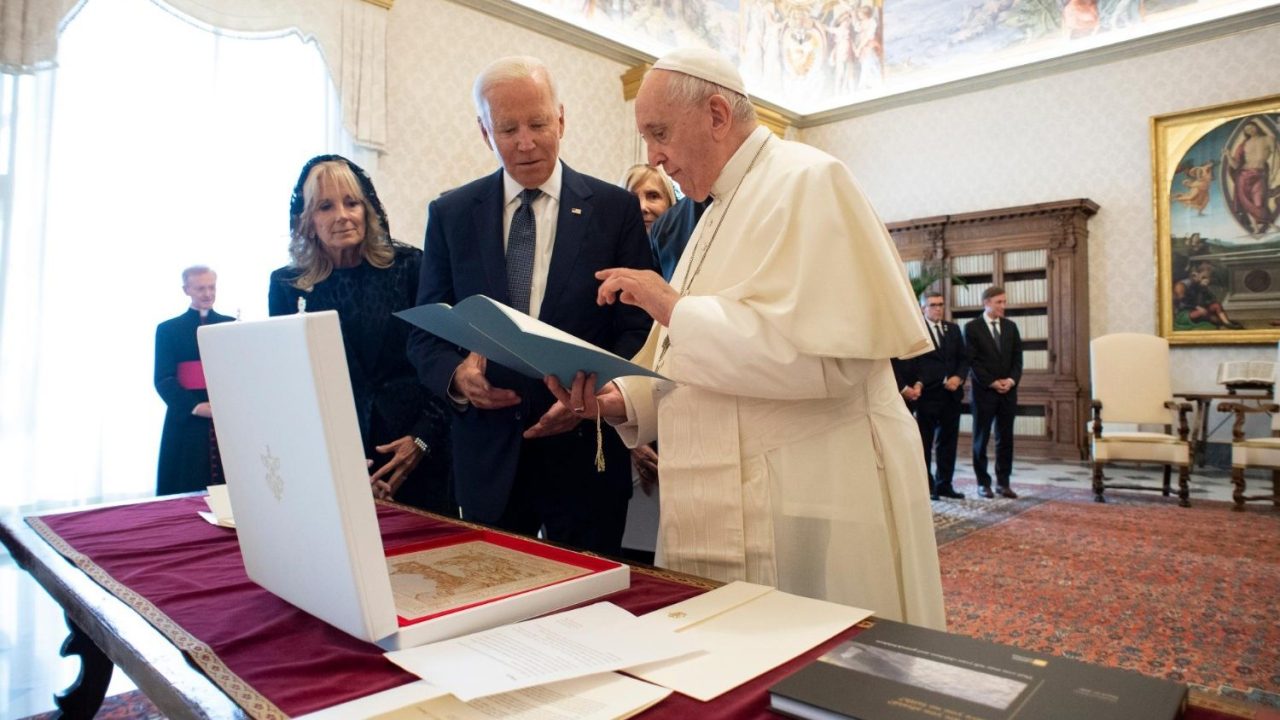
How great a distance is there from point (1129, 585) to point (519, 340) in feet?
14.6

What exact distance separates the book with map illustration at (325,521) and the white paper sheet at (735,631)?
0.17 m

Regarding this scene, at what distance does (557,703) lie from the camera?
77 cm

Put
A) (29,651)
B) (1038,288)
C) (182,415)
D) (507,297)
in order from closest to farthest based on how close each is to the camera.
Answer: (507,297), (29,651), (182,415), (1038,288)

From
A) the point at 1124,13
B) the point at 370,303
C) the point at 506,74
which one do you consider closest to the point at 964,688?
the point at 506,74

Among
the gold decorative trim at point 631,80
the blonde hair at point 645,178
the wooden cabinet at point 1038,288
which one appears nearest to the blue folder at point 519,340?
the blonde hair at point 645,178

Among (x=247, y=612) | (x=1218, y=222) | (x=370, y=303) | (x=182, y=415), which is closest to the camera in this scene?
(x=247, y=612)

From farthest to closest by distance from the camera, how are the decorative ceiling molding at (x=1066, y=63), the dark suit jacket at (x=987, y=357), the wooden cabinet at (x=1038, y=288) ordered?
the wooden cabinet at (x=1038, y=288) → the decorative ceiling molding at (x=1066, y=63) → the dark suit jacket at (x=987, y=357)

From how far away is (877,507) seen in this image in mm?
1490

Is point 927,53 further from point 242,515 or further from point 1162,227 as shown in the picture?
point 242,515

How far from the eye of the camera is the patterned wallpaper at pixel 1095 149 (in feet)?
31.0

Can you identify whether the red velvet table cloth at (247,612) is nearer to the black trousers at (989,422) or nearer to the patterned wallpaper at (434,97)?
the patterned wallpaper at (434,97)

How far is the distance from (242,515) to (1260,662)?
388 centimetres

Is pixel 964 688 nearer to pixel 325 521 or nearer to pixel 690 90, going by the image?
pixel 325 521

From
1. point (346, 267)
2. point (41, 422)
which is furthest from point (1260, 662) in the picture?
point (41, 422)
